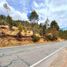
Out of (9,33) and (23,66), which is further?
(9,33)

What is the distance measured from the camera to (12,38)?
2035 inches

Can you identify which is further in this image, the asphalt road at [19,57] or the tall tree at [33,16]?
the tall tree at [33,16]

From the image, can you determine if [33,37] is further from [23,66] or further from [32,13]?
[23,66]

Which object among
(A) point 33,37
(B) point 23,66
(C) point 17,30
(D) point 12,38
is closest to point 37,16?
(A) point 33,37

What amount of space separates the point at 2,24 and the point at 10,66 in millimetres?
42982

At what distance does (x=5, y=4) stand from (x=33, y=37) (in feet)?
44.0

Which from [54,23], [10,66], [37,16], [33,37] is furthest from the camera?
[54,23]

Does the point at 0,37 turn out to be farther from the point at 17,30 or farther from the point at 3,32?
the point at 17,30

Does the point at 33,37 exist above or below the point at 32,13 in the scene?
below

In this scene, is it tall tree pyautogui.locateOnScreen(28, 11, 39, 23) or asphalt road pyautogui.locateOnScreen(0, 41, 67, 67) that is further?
tall tree pyautogui.locateOnScreen(28, 11, 39, 23)

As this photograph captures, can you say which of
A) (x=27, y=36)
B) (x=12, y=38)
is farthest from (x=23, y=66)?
(x=27, y=36)

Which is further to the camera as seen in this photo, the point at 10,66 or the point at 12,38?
the point at 12,38

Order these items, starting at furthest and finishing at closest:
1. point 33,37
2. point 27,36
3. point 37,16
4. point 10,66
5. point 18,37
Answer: point 37,16 → point 33,37 → point 27,36 → point 18,37 → point 10,66

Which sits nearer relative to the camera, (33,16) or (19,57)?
(19,57)
